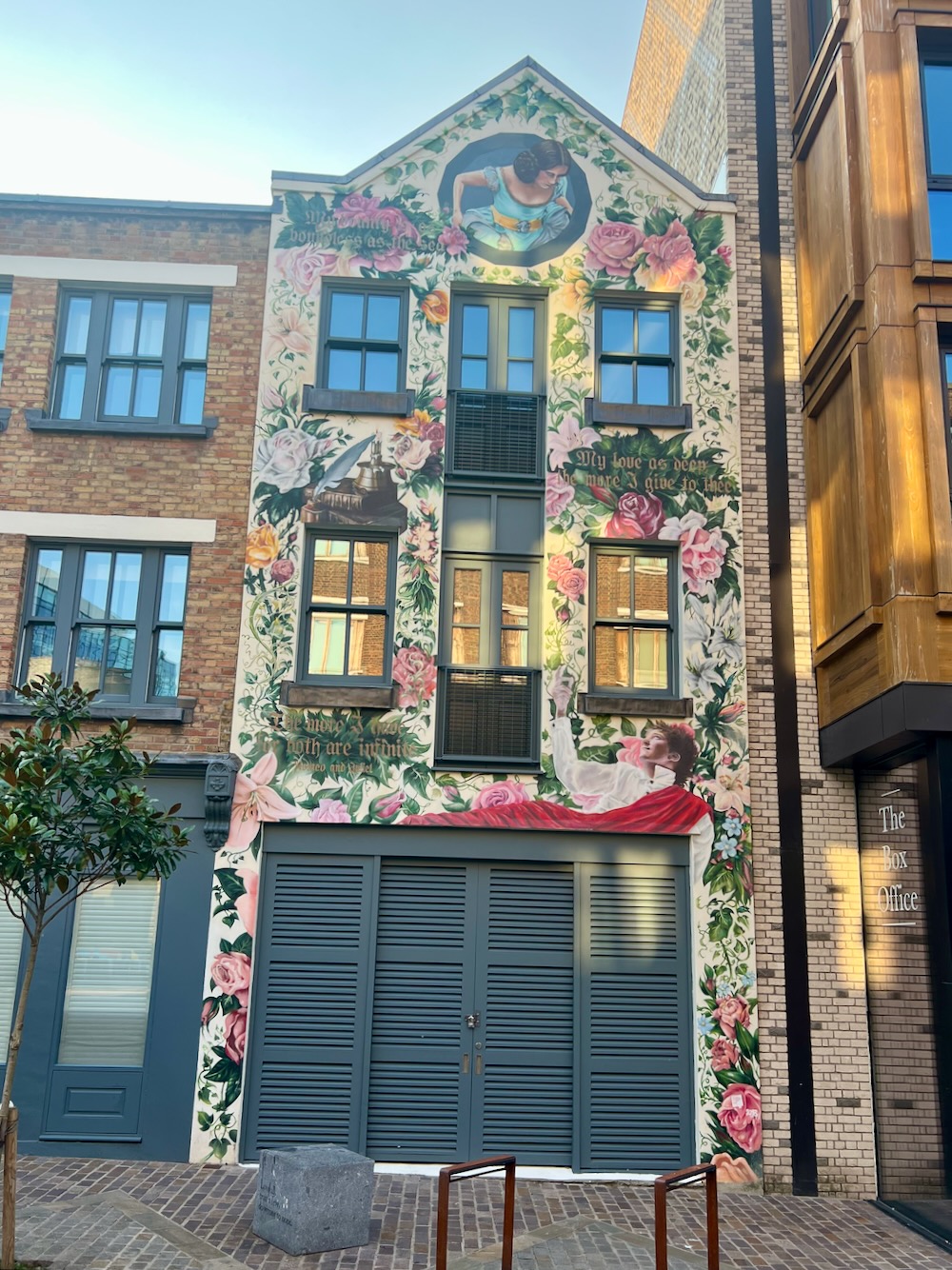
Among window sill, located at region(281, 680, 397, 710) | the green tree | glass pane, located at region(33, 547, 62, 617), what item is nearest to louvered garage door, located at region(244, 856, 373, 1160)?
window sill, located at region(281, 680, 397, 710)

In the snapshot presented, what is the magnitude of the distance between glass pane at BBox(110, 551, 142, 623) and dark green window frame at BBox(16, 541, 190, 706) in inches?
0.8

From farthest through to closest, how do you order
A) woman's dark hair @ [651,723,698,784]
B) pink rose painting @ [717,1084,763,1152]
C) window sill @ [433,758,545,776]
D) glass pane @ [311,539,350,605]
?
glass pane @ [311,539,350,605], woman's dark hair @ [651,723,698,784], window sill @ [433,758,545,776], pink rose painting @ [717,1084,763,1152]

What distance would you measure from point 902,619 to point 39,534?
357 inches

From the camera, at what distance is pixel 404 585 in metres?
12.3

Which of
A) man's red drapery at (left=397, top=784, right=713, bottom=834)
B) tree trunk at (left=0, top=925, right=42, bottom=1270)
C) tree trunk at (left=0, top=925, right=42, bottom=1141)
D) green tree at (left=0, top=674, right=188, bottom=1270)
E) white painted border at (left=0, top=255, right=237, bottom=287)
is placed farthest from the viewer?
white painted border at (left=0, top=255, right=237, bottom=287)

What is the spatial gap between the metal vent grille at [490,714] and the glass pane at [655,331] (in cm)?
419

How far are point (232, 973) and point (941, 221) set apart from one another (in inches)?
410

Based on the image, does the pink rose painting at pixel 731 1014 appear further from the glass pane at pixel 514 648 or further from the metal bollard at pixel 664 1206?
the glass pane at pixel 514 648

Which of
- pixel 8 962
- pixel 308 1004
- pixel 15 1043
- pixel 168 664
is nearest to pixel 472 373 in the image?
pixel 168 664

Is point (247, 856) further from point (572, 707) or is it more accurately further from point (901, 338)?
point (901, 338)

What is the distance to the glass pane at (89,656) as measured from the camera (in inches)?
484

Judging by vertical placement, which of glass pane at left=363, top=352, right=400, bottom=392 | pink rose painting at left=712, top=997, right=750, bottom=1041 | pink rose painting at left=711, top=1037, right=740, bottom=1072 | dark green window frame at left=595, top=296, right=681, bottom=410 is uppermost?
dark green window frame at left=595, top=296, right=681, bottom=410

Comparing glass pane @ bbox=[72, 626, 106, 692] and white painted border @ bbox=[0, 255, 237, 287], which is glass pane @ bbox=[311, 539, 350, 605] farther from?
white painted border @ bbox=[0, 255, 237, 287]

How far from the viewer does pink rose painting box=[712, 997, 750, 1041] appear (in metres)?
11.4
